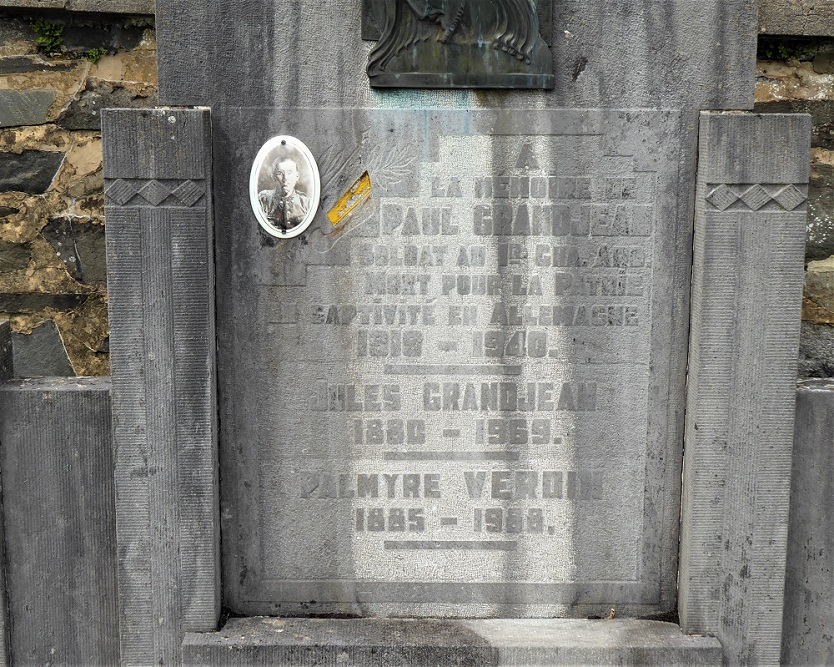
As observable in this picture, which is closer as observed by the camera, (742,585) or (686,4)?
(686,4)

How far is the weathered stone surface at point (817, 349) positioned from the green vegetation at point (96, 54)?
10.8 ft

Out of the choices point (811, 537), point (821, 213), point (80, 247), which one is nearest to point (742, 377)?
point (811, 537)

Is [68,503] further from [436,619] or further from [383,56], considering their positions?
[383,56]

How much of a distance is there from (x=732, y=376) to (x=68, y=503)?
2161 mm

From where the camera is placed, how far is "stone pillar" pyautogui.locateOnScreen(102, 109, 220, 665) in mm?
2348

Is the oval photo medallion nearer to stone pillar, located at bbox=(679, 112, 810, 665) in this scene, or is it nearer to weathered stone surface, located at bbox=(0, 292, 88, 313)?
stone pillar, located at bbox=(679, 112, 810, 665)

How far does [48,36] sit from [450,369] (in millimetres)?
2366

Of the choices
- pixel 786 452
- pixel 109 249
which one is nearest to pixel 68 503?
pixel 109 249

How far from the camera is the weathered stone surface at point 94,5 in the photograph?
335cm

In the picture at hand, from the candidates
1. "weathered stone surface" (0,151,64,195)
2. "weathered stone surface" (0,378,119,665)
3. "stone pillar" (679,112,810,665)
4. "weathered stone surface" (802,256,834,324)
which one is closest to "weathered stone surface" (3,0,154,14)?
"weathered stone surface" (0,151,64,195)

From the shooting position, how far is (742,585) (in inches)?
100

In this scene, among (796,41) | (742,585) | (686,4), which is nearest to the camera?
(686,4)

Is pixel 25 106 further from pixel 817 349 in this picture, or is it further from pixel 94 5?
pixel 817 349

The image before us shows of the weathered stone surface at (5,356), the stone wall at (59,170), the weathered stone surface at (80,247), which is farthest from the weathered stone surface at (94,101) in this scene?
the weathered stone surface at (5,356)
